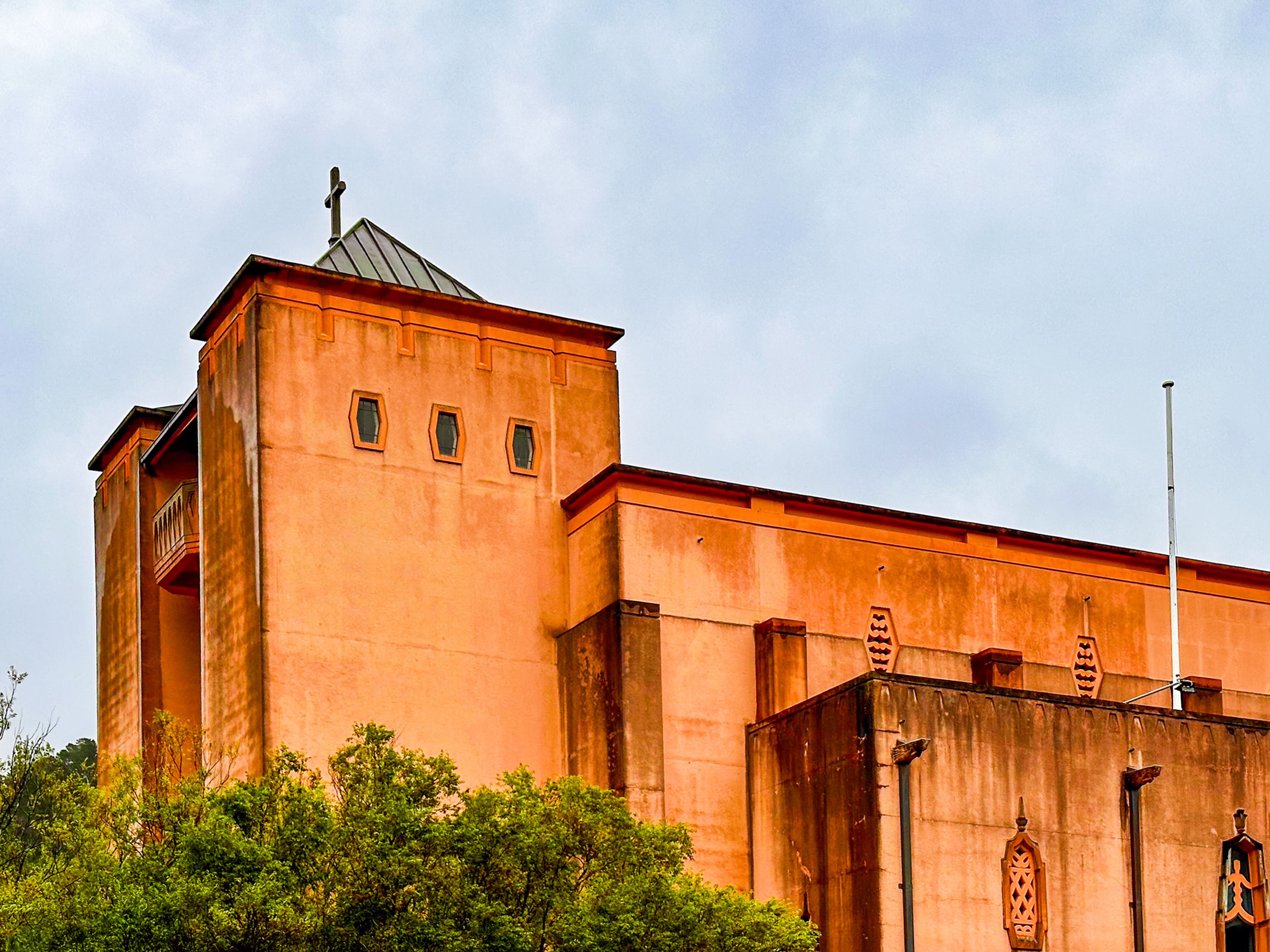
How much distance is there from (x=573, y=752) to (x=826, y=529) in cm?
561

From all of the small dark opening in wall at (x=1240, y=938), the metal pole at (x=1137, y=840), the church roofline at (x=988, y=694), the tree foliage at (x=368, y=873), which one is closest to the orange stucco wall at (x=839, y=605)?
the church roofline at (x=988, y=694)

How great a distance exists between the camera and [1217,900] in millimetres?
31547

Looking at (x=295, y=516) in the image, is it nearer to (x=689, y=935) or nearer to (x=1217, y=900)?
(x=689, y=935)

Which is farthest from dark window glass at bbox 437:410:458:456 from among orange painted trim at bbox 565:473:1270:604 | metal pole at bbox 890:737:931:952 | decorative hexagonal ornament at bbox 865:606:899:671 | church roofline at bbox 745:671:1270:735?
metal pole at bbox 890:737:931:952

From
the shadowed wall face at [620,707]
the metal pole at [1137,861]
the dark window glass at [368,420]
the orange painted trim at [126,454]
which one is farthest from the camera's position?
the orange painted trim at [126,454]

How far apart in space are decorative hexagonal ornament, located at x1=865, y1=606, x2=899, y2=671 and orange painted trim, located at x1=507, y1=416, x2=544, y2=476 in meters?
5.87

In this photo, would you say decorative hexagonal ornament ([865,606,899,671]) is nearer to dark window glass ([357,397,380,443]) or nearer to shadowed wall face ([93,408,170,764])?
dark window glass ([357,397,380,443])

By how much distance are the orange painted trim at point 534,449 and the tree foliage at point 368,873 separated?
8.38 metres

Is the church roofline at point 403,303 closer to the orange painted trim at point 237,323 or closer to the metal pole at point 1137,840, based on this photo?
the orange painted trim at point 237,323

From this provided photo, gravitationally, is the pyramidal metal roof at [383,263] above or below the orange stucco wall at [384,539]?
above

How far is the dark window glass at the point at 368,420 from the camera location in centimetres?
3294

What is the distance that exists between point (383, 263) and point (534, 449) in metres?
4.17

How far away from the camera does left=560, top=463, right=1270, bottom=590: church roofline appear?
33188 millimetres

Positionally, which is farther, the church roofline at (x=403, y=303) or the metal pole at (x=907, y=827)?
the church roofline at (x=403, y=303)
